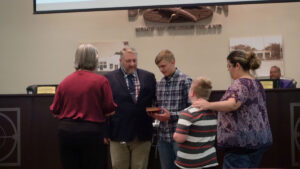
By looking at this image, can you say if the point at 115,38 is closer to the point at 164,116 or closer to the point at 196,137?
the point at 164,116

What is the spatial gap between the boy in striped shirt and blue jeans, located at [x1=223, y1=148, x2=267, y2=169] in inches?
6.0

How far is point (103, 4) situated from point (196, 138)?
2935 millimetres

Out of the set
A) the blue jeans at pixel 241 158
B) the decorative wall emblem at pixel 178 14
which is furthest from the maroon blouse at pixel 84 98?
the decorative wall emblem at pixel 178 14

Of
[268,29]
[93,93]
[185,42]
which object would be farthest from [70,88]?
[268,29]

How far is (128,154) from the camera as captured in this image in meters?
2.62

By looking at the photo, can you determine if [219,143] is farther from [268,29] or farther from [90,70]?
[268,29]

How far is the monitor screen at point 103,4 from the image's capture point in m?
→ 4.25

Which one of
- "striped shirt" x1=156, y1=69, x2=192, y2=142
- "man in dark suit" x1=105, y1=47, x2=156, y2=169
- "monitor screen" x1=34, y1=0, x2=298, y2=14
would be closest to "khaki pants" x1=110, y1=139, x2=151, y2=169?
"man in dark suit" x1=105, y1=47, x2=156, y2=169

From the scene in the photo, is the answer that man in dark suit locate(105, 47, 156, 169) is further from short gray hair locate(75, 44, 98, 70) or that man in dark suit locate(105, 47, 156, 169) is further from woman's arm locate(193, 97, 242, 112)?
woman's arm locate(193, 97, 242, 112)

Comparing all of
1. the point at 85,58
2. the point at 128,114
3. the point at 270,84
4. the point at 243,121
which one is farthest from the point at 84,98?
the point at 270,84

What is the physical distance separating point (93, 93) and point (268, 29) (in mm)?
4091

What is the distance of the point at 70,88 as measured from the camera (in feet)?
6.78

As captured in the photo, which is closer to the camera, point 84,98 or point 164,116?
point 84,98

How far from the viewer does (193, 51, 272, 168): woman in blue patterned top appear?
204cm
